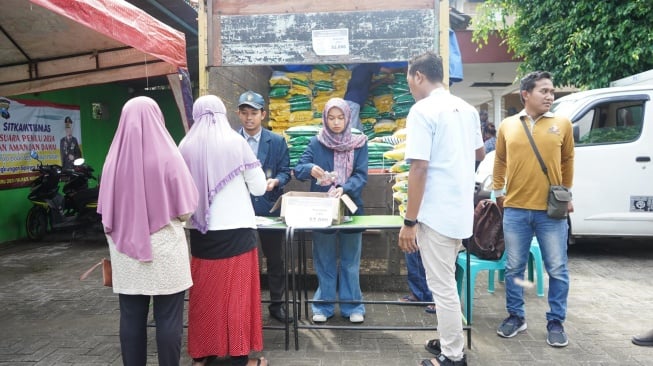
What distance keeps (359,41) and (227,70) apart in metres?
1.33

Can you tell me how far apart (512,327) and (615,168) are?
327 cm

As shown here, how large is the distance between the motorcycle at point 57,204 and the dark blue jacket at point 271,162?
4689 mm

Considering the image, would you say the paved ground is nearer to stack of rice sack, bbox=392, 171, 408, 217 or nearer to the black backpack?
the black backpack

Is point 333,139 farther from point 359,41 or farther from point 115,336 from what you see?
point 115,336

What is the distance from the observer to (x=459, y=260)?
414 centimetres

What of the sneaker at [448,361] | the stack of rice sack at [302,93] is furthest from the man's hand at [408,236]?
the stack of rice sack at [302,93]

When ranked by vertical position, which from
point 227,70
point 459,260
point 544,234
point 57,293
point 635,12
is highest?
point 635,12

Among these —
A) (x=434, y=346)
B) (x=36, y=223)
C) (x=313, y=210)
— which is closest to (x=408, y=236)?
(x=313, y=210)

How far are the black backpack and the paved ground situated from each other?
0.58 meters

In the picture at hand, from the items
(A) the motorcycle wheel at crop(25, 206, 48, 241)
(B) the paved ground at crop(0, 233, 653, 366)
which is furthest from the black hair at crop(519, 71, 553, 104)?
(A) the motorcycle wheel at crop(25, 206, 48, 241)

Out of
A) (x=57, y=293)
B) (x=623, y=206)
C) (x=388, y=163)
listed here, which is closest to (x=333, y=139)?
(x=388, y=163)

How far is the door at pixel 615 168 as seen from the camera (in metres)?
5.83

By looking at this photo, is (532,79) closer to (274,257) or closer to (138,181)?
(274,257)

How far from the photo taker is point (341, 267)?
396 cm
